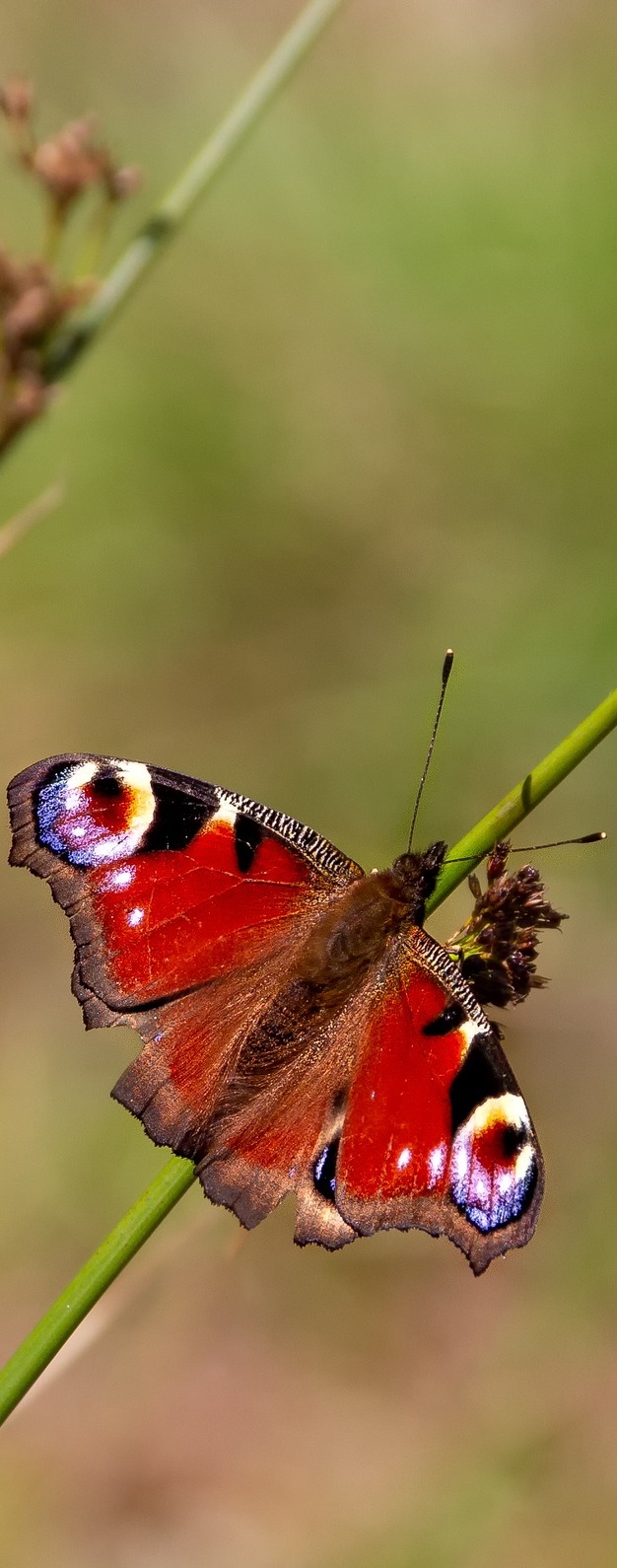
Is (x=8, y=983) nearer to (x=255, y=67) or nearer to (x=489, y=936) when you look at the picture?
(x=489, y=936)

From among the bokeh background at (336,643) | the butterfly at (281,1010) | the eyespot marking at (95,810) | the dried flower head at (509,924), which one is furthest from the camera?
the bokeh background at (336,643)

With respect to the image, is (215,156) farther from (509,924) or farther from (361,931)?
(361,931)

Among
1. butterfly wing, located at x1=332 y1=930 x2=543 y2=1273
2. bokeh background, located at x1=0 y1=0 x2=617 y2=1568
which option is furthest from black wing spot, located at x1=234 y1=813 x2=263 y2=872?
bokeh background, located at x1=0 y1=0 x2=617 y2=1568

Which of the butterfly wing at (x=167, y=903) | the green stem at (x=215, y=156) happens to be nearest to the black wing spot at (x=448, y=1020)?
the butterfly wing at (x=167, y=903)

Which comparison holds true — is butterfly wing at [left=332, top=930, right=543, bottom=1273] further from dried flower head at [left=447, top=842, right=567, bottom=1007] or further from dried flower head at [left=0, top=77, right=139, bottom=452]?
dried flower head at [left=0, top=77, right=139, bottom=452]

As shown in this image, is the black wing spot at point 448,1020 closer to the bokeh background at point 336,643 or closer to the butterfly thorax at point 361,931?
the butterfly thorax at point 361,931

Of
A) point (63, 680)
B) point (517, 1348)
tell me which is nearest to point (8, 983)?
point (63, 680)
